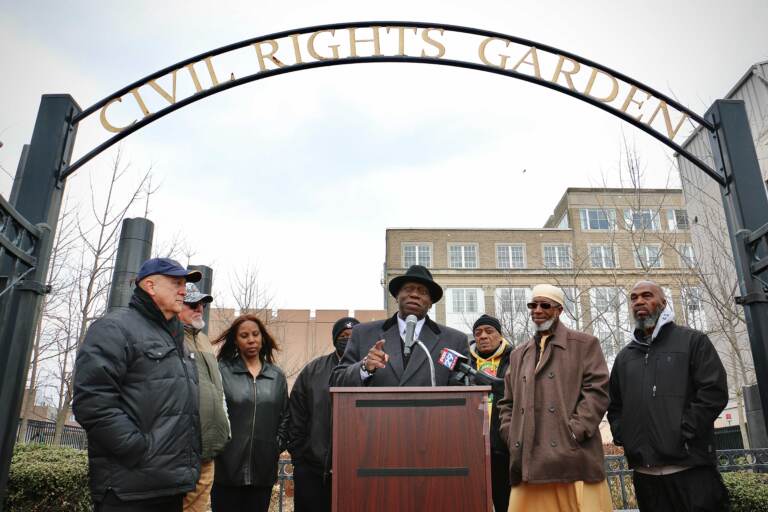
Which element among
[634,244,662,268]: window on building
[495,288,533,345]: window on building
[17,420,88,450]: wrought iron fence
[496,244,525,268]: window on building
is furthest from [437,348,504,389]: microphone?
[496,244,525,268]: window on building

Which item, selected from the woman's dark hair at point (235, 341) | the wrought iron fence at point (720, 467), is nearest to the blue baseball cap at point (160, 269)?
the woman's dark hair at point (235, 341)

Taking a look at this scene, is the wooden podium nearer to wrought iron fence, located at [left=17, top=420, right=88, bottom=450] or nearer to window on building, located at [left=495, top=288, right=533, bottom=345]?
window on building, located at [left=495, top=288, right=533, bottom=345]

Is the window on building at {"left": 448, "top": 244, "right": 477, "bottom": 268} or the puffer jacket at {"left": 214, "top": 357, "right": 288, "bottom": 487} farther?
the window on building at {"left": 448, "top": 244, "right": 477, "bottom": 268}

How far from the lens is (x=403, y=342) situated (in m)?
4.53

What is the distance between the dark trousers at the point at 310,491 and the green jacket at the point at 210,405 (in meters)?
0.86

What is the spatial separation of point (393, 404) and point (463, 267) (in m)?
41.5

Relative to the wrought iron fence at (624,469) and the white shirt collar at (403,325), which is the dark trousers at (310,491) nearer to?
the white shirt collar at (403,325)

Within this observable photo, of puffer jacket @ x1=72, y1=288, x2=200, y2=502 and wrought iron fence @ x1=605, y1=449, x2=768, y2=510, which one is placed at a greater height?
puffer jacket @ x1=72, y1=288, x2=200, y2=502

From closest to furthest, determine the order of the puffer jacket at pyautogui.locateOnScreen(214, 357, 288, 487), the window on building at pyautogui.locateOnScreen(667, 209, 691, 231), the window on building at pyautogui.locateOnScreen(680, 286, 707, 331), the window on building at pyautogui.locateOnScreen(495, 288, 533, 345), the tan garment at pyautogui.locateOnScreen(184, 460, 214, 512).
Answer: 1. the tan garment at pyautogui.locateOnScreen(184, 460, 214, 512)
2. the puffer jacket at pyautogui.locateOnScreen(214, 357, 288, 487)
3. the window on building at pyautogui.locateOnScreen(680, 286, 707, 331)
4. the window on building at pyautogui.locateOnScreen(667, 209, 691, 231)
5. the window on building at pyautogui.locateOnScreen(495, 288, 533, 345)

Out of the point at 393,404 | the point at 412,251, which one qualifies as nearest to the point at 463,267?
the point at 412,251

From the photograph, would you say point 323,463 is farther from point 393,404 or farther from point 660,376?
point 660,376

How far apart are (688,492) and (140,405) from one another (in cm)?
395

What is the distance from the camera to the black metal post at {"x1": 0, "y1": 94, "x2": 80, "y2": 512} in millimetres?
4590

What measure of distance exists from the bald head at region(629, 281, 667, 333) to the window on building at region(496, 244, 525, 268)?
1565 inches
